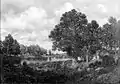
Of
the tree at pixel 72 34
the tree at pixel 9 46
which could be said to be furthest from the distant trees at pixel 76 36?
the tree at pixel 9 46

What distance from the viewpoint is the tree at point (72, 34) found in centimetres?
3747

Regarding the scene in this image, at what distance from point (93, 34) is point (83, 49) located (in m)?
4.42

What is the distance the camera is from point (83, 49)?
4012cm

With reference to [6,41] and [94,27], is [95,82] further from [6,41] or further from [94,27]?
[6,41]

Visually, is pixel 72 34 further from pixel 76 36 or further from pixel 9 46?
pixel 9 46

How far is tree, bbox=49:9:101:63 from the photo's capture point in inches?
1475

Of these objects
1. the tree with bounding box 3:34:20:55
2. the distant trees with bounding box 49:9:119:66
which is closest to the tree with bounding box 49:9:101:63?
the distant trees with bounding box 49:9:119:66

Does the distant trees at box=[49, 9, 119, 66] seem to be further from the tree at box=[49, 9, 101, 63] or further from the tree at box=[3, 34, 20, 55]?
the tree at box=[3, 34, 20, 55]

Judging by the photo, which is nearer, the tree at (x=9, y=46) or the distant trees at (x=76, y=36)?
the distant trees at (x=76, y=36)

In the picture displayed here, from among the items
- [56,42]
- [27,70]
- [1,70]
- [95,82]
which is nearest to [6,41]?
[56,42]

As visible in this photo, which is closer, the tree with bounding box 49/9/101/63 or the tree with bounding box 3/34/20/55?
the tree with bounding box 49/9/101/63

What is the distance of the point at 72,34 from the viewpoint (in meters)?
37.4

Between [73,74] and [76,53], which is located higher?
[76,53]

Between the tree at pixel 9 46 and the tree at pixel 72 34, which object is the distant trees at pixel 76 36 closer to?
the tree at pixel 72 34
